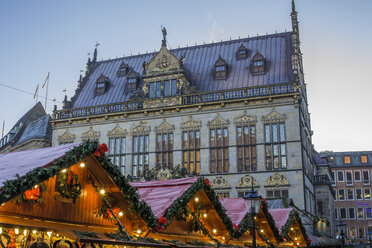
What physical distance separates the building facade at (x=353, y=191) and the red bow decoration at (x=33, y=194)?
244 feet

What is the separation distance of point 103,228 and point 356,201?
76832 millimetres

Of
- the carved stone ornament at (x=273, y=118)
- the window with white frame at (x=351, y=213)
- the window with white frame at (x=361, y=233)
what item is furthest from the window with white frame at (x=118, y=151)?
the window with white frame at (x=351, y=213)

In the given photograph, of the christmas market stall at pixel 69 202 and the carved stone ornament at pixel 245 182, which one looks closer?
the christmas market stall at pixel 69 202

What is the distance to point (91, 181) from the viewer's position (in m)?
9.98

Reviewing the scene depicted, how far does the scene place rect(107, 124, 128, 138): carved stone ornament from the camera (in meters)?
37.9

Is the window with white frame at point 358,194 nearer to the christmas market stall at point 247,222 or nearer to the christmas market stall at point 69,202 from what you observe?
the christmas market stall at point 247,222

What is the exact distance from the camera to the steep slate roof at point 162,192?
11711 mm

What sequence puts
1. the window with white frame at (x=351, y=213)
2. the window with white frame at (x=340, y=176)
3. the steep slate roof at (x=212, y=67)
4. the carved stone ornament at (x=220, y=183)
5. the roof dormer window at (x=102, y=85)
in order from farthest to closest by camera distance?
1. the window with white frame at (x=340, y=176)
2. the window with white frame at (x=351, y=213)
3. the roof dormer window at (x=102, y=85)
4. the steep slate roof at (x=212, y=67)
5. the carved stone ornament at (x=220, y=183)

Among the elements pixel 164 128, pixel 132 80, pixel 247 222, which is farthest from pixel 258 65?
pixel 247 222

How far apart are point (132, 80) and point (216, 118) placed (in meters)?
9.82

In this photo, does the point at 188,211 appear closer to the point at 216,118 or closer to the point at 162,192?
the point at 162,192

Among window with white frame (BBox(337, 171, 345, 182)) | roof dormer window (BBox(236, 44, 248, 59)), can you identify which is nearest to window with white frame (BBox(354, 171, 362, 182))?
window with white frame (BBox(337, 171, 345, 182))

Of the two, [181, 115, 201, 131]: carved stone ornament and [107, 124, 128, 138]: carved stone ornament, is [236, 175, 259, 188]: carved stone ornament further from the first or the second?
[107, 124, 128, 138]: carved stone ornament

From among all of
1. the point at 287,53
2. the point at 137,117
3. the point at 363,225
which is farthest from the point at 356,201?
the point at 137,117
